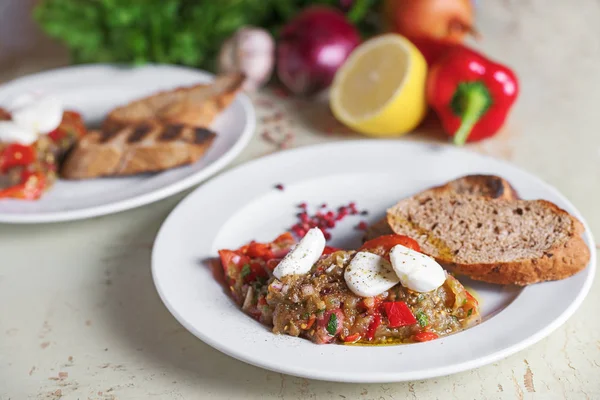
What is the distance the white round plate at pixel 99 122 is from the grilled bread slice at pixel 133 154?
6 cm

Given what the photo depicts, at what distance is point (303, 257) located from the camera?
8.15 ft

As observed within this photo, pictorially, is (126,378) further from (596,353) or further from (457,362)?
(596,353)

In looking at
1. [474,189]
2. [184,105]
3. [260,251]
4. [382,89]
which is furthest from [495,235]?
[184,105]

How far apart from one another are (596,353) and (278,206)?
156 centimetres

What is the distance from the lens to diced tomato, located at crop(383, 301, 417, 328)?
7.75 ft

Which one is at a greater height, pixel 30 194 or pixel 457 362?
pixel 457 362

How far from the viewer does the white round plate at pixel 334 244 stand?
2.22m

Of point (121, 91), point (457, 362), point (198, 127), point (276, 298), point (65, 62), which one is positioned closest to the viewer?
point (457, 362)

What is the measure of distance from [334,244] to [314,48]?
194 cm

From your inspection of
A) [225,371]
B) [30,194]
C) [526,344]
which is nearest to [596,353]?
[526,344]

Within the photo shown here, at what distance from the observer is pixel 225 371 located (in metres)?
2.51

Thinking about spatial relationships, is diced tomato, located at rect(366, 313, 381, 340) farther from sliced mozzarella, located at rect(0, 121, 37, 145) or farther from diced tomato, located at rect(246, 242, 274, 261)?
sliced mozzarella, located at rect(0, 121, 37, 145)

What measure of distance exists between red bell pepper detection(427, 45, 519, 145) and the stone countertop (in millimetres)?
198

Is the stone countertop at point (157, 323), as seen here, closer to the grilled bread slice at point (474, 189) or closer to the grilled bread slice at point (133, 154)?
the grilled bread slice at point (133, 154)
